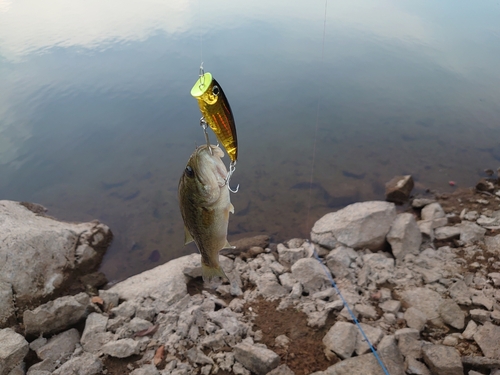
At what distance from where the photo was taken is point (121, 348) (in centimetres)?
389

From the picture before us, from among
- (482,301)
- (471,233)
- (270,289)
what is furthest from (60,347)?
(471,233)

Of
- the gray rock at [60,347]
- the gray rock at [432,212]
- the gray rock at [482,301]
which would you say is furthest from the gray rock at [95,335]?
the gray rock at [432,212]

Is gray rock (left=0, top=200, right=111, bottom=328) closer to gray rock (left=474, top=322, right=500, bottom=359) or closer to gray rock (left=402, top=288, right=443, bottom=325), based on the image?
gray rock (left=402, top=288, right=443, bottom=325)

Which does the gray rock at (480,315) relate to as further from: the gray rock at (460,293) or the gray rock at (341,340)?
the gray rock at (341,340)

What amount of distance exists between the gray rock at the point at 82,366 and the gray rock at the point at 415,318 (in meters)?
3.67

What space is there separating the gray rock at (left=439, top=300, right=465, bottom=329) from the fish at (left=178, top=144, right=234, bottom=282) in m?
3.29

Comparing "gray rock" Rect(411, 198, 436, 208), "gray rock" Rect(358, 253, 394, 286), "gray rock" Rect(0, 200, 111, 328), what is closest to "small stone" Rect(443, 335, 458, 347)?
"gray rock" Rect(358, 253, 394, 286)

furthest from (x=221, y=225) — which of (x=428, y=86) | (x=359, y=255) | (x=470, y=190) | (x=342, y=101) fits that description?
(x=428, y=86)

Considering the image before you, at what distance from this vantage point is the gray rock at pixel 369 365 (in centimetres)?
349

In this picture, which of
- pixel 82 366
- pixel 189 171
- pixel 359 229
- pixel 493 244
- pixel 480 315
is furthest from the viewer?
pixel 359 229

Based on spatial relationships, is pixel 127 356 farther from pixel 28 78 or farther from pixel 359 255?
pixel 28 78

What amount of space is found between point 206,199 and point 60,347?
126 inches

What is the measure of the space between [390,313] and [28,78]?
15.0 metres

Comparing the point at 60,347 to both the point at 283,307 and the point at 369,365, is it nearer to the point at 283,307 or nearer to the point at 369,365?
the point at 283,307
